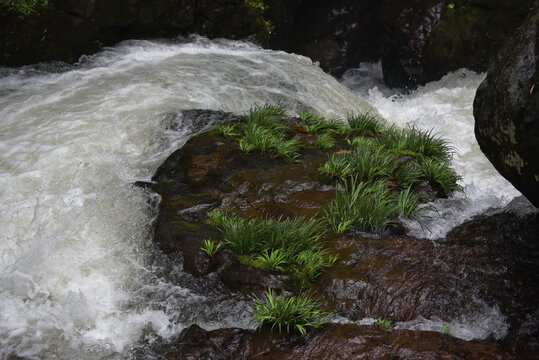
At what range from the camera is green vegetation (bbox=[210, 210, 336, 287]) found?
415 centimetres

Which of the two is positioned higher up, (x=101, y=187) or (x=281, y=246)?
(x=281, y=246)

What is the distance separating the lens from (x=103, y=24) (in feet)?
30.0

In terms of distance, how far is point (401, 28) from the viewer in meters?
13.5

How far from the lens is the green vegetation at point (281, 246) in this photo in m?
4.15

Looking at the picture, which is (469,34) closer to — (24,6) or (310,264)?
(24,6)

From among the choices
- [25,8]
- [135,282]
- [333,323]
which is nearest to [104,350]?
[135,282]

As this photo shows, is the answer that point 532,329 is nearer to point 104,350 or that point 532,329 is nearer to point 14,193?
point 104,350

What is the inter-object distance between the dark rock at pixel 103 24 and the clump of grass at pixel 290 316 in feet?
23.6

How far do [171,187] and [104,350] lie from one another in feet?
7.52

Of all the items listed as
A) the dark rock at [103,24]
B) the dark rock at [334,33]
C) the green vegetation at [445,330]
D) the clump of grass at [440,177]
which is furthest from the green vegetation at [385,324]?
the dark rock at [334,33]

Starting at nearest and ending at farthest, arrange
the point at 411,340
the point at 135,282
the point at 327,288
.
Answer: the point at 411,340 < the point at 327,288 < the point at 135,282

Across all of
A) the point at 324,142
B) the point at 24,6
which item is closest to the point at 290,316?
the point at 324,142

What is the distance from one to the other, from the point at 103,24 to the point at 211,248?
6.65m

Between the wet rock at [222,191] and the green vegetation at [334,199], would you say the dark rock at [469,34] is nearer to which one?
the green vegetation at [334,199]
